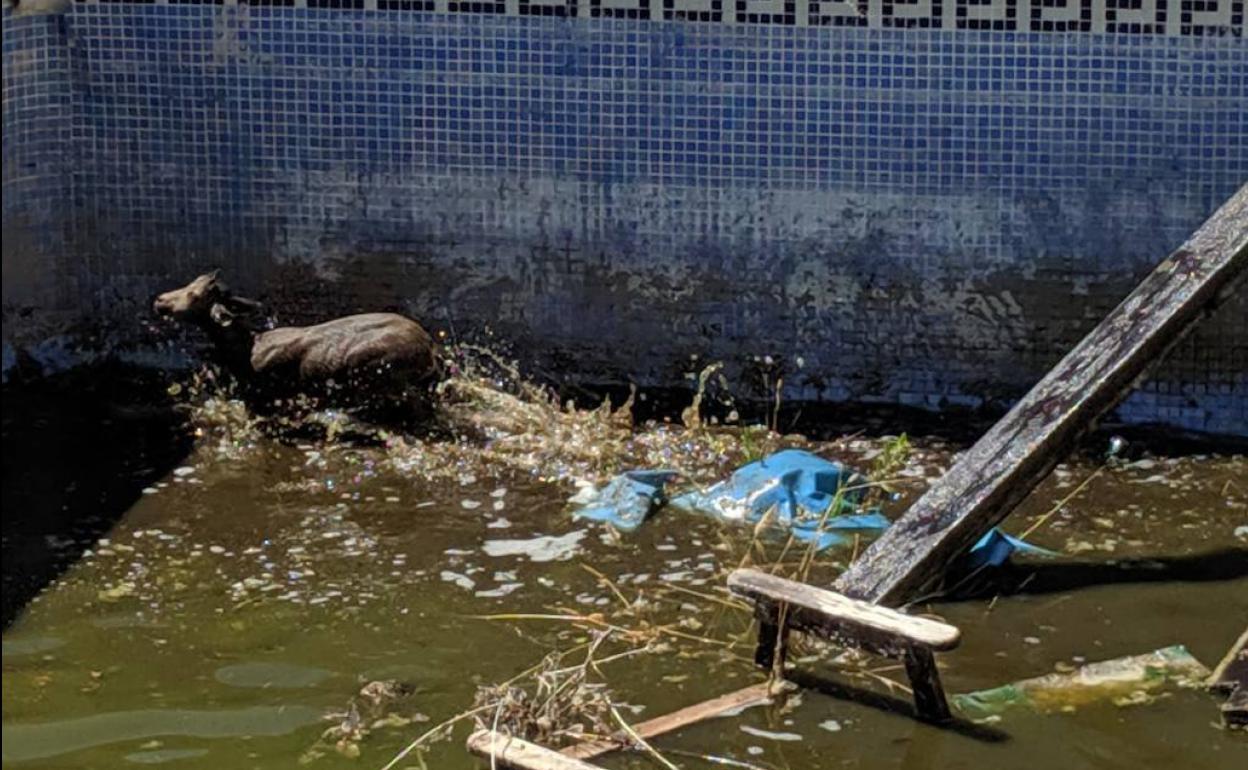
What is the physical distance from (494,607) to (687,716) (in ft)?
3.59

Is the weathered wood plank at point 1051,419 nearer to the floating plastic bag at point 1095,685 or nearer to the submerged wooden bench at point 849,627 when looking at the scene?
the submerged wooden bench at point 849,627

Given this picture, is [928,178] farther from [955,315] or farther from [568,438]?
[568,438]

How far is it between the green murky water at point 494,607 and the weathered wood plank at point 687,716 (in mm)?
53

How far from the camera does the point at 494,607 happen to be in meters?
5.80

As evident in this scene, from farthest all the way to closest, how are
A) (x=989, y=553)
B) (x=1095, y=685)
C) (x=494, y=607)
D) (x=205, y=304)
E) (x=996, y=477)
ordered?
(x=205, y=304)
(x=989, y=553)
(x=494, y=607)
(x=996, y=477)
(x=1095, y=685)

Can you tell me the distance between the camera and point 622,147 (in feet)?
26.3

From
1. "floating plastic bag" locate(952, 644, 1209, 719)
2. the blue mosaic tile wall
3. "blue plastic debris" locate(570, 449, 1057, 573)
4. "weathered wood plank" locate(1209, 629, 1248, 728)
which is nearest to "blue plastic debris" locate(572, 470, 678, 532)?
"blue plastic debris" locate(570, 449, 1057, 573)

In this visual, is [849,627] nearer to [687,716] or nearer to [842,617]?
[842,617]

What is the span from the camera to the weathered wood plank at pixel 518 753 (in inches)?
169

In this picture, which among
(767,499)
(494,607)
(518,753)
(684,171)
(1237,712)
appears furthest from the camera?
(684,171)

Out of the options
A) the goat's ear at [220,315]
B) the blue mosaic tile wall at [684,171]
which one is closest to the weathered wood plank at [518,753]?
the goat's ear at [220,315]

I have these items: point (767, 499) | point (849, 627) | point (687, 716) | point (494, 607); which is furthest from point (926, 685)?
point (767, 499)

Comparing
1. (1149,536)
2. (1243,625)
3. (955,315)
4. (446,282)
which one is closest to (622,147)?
(446,282)

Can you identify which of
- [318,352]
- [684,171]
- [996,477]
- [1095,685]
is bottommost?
[1095,685]
